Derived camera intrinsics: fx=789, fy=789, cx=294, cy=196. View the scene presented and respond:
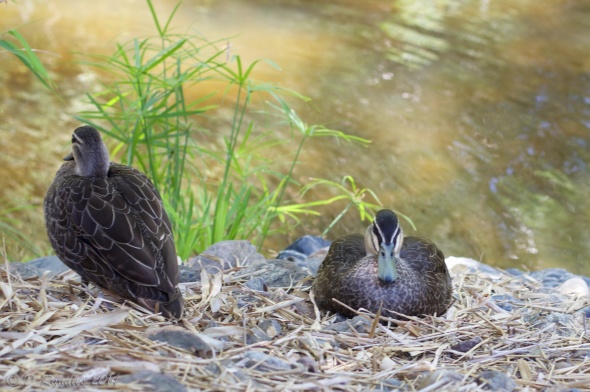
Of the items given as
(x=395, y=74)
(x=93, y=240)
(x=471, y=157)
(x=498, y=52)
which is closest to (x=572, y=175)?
(x=471, y=157)

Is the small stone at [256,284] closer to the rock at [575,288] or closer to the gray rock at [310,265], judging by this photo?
the gray rock at [310,265]

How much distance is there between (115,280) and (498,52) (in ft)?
28.2

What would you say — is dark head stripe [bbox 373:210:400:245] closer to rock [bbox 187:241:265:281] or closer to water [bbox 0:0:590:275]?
Result: rock [bbox 187:241:265:281]

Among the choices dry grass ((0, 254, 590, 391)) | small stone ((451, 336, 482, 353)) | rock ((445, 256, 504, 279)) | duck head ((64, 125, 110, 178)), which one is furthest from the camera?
rock ((445, 256, 504, 279))

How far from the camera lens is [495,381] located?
2893mm

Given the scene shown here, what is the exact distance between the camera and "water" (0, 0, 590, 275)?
6773 millimetres

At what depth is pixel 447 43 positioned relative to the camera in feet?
36.1

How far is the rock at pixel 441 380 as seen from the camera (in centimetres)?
282

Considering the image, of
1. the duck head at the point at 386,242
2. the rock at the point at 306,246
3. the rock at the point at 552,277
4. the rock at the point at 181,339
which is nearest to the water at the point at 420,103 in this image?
the rock at the point at 552,277

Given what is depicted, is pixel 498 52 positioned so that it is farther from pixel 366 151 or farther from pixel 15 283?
pixel 15 283

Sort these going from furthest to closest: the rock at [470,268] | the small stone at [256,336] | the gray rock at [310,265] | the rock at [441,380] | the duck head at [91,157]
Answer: the rock at [470,268]
the gray rock at [310,265]
the duck head at [91,157]
the small stone at [256,336]
the rock at [441,380]

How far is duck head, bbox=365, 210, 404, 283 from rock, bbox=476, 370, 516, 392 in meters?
0.72

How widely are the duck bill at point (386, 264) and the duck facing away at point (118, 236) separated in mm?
901

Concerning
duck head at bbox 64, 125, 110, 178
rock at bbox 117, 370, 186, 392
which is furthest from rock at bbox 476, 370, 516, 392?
duck head at bbox 64, 125, 110, 178
